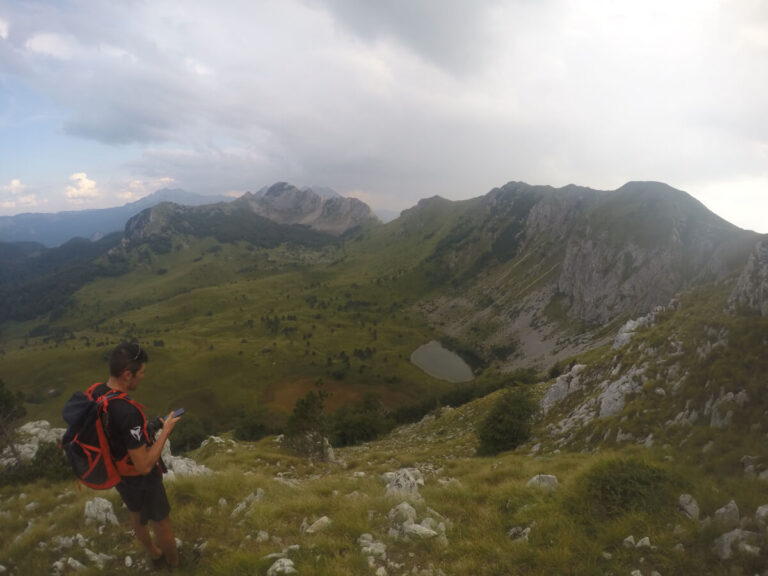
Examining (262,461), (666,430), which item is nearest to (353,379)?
(262,461)

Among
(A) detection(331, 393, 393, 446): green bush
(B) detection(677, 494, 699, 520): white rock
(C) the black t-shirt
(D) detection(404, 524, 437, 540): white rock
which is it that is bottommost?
(A) detection(331, 393, 393, 446): green bush

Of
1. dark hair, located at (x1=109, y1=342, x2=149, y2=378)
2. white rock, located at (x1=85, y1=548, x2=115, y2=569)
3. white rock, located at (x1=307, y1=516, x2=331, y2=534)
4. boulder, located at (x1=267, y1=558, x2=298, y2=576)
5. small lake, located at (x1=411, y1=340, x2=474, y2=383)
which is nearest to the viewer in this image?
dark hair, located at (x1=109, y1=342, x2=149, y2=378)

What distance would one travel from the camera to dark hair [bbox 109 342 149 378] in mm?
6430

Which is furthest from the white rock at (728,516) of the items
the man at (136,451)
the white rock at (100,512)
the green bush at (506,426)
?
the green bush at (506,426)

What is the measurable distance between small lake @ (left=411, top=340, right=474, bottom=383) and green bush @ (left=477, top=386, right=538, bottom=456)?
137 metres

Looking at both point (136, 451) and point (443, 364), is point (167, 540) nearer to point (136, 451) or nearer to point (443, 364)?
point (136, 451)

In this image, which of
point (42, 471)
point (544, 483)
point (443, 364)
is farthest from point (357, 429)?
point (443, 364)

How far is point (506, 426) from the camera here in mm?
26062

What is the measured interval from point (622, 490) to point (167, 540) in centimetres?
1007

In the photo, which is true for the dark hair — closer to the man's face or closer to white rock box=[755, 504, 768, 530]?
the man's face

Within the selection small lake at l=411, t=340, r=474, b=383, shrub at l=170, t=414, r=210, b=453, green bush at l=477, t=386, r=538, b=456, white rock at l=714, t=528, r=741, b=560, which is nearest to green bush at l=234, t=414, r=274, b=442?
shrub at l=170, t=414, r=210, b=453

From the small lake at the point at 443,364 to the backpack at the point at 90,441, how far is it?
161m

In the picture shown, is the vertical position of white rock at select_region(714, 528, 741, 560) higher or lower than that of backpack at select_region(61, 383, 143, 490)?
lower

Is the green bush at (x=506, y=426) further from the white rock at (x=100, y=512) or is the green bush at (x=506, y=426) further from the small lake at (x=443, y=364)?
the small lake at (x=443, y=364)
